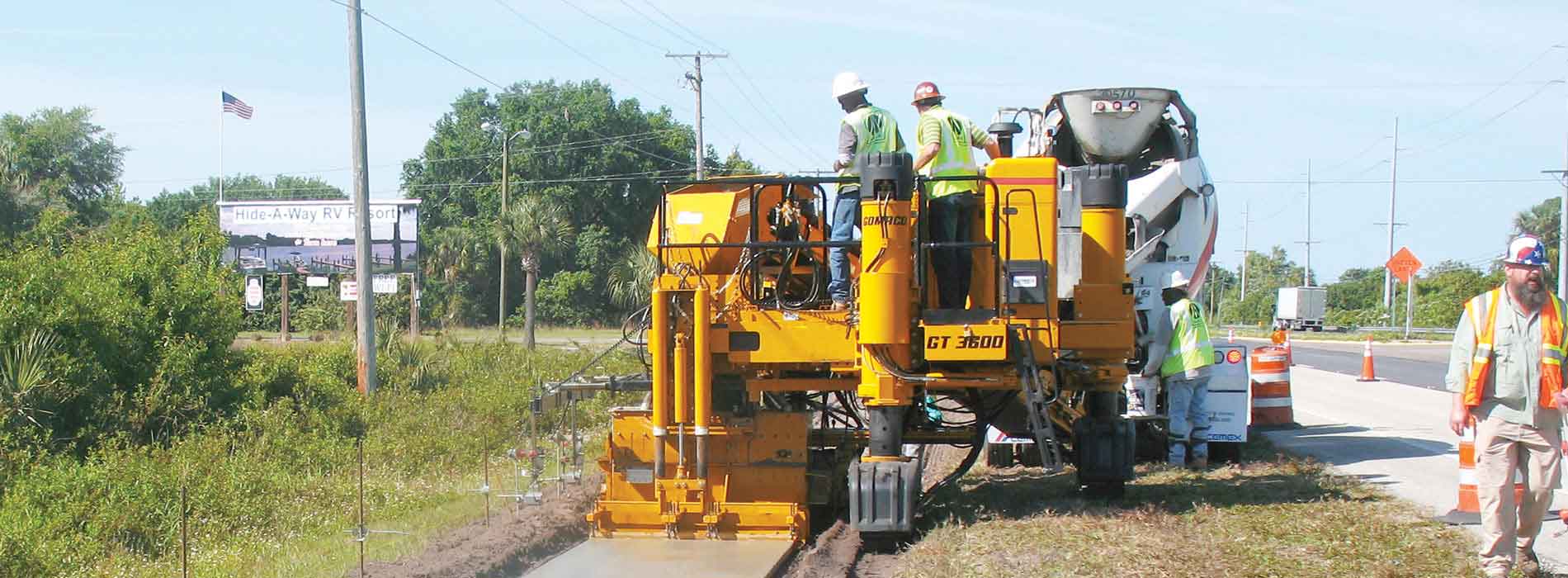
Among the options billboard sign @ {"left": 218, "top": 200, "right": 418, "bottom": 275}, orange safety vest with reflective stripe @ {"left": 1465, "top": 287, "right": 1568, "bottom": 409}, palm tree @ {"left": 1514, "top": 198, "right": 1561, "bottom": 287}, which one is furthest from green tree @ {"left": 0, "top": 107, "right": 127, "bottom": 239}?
palm tree @ {"left": 1514, "top": 198, "right": 1561, "bottom": 287}

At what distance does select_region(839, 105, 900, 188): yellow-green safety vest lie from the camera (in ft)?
31.1

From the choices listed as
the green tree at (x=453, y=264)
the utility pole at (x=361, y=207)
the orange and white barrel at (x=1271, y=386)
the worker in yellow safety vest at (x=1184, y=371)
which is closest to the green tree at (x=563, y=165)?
the green tree at (x=453, y=264)

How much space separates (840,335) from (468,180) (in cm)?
6092

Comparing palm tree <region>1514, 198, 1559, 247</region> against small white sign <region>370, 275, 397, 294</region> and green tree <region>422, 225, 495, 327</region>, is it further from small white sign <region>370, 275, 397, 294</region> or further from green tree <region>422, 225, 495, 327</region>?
small white sign <region>370, 275, 397, 294</region>

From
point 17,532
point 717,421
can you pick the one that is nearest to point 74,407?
point 17,532

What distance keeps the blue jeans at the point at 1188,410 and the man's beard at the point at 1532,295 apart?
537 centimetres

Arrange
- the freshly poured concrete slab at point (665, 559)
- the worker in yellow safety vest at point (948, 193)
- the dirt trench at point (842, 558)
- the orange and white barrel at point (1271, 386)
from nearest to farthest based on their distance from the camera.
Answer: the freshly poured concrete slab at point (665, 559) < the dirt trench at point (842, 558) < the worker in yellow safety vest at point (948, 193) < the orange and white barrel at point (1271, 386)

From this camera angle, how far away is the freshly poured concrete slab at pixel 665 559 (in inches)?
330

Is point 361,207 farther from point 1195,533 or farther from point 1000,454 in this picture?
point 1195,533

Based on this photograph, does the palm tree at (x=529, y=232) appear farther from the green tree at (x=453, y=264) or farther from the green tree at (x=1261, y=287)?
the green tree at (x=1261, y=287)

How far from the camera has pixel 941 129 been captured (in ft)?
31.0

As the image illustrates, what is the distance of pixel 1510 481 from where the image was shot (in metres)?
7.01

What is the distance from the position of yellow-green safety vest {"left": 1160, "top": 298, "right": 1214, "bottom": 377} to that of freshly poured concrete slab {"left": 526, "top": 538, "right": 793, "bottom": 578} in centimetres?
466

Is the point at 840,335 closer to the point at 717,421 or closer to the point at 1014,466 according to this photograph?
the point at 717,421
